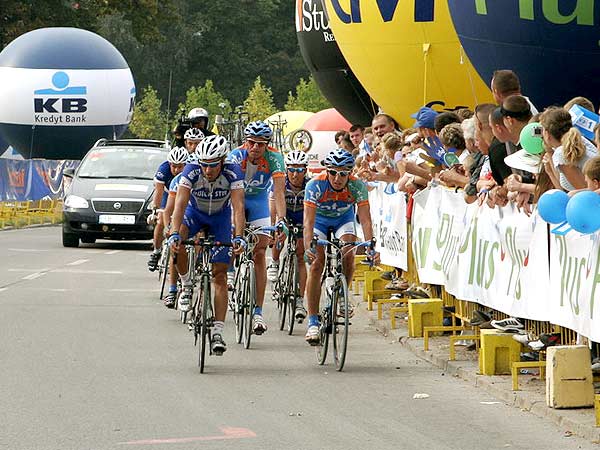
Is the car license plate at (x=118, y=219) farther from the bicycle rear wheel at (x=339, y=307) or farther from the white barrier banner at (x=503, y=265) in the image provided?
the bicycle rear wheel at (x=339, y=307)

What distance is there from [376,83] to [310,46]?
6.67 m

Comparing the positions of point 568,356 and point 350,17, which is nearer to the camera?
point 568,356

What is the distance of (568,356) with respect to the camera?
978 cm

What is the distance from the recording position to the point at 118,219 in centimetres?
2752

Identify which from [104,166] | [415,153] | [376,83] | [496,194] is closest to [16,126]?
[104,166]

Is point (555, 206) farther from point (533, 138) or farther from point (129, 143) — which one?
point (129, 143)

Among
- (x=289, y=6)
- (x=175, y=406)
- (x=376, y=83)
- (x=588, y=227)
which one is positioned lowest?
(x=175, y=406)

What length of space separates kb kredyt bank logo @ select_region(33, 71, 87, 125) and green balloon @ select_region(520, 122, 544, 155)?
3541cm

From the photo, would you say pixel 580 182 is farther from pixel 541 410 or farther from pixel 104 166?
pixel 104 166

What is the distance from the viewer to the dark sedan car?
2753 cm

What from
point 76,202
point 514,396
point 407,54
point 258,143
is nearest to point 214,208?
point 258,143

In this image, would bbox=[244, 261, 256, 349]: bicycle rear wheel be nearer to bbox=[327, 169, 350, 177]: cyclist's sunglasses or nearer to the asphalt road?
the asphalt road

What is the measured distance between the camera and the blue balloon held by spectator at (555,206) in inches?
370

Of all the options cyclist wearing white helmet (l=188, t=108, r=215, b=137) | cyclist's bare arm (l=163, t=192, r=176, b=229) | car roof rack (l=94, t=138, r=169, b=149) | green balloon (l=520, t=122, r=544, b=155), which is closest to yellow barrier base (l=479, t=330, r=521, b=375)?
green balloon (l=520, t=122, r=544, b=155)
